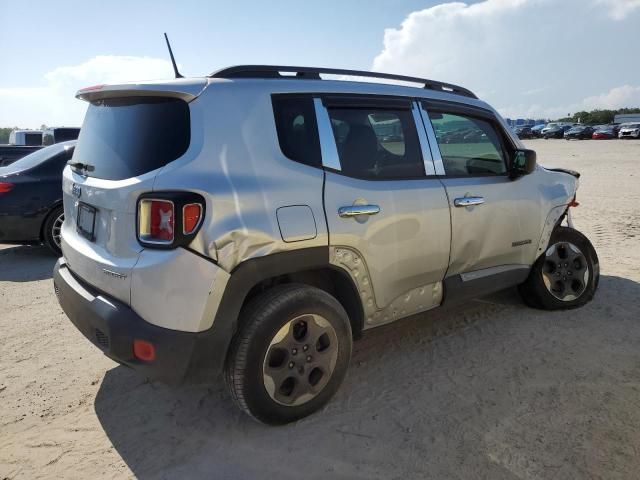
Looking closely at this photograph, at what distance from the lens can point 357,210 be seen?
8.98 ft

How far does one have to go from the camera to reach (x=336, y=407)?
2.88 metres

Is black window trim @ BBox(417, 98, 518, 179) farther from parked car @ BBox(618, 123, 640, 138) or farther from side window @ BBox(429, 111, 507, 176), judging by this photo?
parked car @ BBox(618, 123, 640, 138)

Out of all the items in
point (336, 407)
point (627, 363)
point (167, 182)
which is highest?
point (167, 182)

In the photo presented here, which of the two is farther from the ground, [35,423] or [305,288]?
[305,288]

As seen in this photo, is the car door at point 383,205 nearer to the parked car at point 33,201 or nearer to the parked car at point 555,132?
the parked car at point 33,201

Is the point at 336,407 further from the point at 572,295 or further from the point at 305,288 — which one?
the point at 572,295

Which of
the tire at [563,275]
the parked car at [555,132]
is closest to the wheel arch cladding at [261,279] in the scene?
the tire at [563,275]

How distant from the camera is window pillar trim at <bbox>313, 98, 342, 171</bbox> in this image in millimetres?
2707

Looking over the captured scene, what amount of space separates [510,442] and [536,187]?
218 cm

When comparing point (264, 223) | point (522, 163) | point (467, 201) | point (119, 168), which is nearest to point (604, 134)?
point (522, 163)

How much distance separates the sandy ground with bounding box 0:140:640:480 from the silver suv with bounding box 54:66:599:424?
1.02 feet

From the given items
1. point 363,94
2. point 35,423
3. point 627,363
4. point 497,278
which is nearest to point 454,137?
point 363,94

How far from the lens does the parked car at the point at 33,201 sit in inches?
242

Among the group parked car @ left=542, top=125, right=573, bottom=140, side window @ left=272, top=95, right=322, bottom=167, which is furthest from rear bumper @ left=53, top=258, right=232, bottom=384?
parked car @ left=542, top=125, right=573, bottom=140
